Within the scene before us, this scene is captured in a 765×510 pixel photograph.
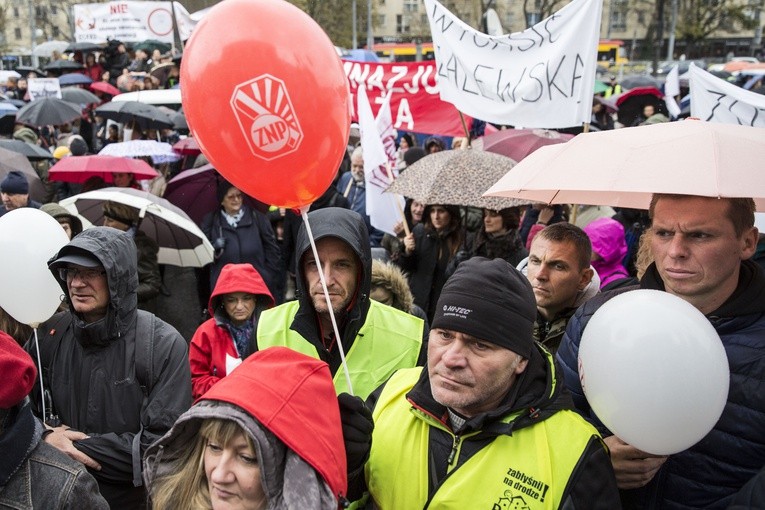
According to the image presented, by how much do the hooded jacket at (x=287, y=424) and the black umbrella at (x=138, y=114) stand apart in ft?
27.4

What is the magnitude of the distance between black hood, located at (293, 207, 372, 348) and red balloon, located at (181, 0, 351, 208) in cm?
40

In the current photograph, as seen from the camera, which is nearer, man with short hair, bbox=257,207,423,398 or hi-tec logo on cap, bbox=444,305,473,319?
hi-tec logo on cap, bbox=444,305,473,319

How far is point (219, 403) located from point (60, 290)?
66.2 inches

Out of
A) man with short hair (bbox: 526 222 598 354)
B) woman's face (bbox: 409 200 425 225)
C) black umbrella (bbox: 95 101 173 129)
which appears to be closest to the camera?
man with short hair (bbox: 526 222 598 354)

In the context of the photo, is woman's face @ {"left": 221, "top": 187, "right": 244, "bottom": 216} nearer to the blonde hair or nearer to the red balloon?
the red balloon

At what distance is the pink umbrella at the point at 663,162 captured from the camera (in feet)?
6.36

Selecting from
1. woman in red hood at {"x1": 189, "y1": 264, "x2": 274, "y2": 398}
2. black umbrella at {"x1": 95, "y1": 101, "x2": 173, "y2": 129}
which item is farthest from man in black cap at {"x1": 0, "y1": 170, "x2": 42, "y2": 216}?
black umbrella at {"x1": 95, "y1": 101, "x2": 173, "y2": 129}

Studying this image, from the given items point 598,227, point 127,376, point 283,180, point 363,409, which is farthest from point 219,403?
point 598,227

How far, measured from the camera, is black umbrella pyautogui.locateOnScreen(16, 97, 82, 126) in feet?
35.5

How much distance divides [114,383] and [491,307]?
177 cm

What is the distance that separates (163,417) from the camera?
288cm

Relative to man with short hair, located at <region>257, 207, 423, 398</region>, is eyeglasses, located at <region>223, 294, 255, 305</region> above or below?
below

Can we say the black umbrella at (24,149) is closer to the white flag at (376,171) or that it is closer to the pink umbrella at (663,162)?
the white flag at (376,171)

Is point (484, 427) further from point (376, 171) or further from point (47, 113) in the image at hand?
point (47, 113)
